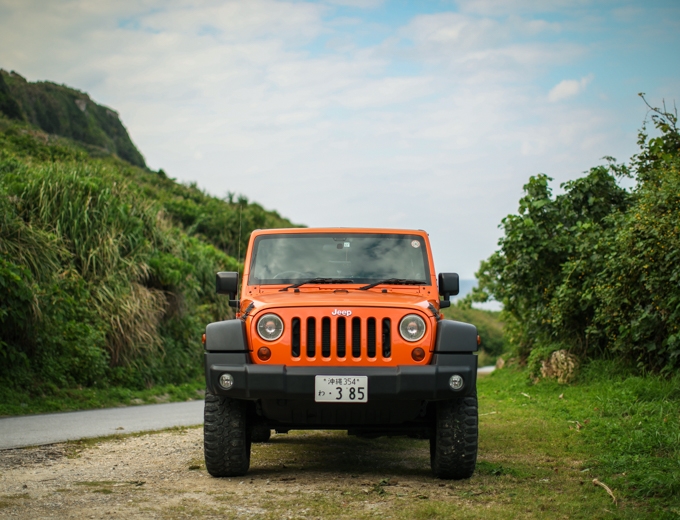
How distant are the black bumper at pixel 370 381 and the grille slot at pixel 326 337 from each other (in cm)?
15

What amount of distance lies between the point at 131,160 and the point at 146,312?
41692 millimetres

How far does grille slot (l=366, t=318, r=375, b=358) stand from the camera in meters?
6.36

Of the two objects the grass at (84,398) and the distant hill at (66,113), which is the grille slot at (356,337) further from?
the distant hill at (66,113)

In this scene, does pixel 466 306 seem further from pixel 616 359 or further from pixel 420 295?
pixel 420 295

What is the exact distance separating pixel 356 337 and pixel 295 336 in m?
0.48

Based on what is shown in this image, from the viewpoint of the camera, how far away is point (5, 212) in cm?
1395

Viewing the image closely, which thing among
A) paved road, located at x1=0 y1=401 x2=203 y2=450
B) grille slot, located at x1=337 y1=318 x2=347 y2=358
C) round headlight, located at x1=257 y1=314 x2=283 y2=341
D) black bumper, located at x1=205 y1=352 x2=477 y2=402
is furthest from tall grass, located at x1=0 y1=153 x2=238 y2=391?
grille slot, located at x1=337 y1=318 x2=347 y2=358

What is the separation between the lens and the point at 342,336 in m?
6.38

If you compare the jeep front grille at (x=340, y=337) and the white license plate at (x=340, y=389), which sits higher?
the jeep front grille at (x=340, y=337)

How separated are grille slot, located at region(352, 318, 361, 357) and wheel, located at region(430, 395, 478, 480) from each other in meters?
0.83

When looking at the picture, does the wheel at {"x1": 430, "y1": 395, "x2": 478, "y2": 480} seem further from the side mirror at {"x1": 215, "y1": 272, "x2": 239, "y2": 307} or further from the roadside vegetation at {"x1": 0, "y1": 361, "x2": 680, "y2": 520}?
the side mirror at {"x1": 215, "y1": 272, "x2": 239, "y2": 307}

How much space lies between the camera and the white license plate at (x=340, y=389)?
242 inches

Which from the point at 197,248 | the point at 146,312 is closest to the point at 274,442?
the point at 146,312

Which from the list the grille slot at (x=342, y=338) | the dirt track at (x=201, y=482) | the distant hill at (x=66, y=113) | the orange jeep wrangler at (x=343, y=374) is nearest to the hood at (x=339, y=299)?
the orange jeep wrangler at (x=343, y=374)
